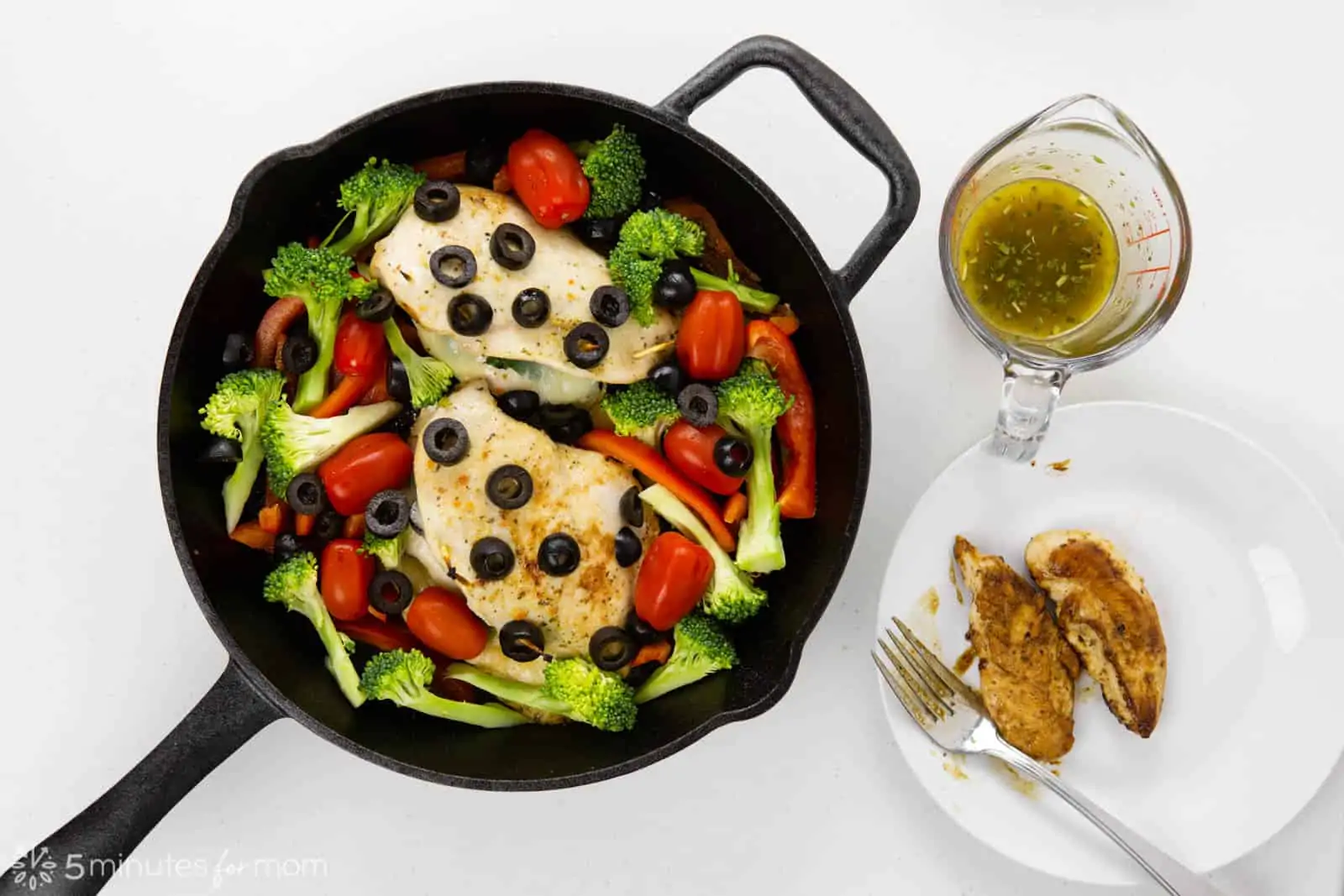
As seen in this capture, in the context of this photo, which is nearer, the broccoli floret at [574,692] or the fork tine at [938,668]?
the broccoli floret at [574,692]

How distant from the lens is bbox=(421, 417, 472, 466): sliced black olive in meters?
2.05

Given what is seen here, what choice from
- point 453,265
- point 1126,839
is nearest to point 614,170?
point 453,265

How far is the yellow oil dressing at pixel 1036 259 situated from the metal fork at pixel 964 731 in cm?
74

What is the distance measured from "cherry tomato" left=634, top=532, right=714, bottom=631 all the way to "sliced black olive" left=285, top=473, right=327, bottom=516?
659 millimetres

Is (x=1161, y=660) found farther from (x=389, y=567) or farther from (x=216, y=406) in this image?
(x=216, y=406)

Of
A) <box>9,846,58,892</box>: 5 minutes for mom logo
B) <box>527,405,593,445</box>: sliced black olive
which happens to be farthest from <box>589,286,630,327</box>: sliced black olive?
<box>9,846,58,892</box>: 5 minutes for mom logo

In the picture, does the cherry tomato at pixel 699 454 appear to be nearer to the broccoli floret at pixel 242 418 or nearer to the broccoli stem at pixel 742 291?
the broccoli stem at pixel 742 291

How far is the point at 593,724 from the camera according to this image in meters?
2.17

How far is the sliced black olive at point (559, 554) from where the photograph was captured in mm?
2107

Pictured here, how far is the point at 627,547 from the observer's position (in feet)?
7.16

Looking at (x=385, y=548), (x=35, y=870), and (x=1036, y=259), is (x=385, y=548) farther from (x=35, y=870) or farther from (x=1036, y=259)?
(x=1036, y=259)

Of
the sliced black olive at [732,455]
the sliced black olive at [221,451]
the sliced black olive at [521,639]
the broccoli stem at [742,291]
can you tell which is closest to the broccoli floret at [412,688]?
the sliced black olive at [521,639]

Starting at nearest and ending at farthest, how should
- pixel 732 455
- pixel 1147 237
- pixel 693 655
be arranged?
pixel 732 455 < pixel 693 655 < pixel 1147 237

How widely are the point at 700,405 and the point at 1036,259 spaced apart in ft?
2.78
